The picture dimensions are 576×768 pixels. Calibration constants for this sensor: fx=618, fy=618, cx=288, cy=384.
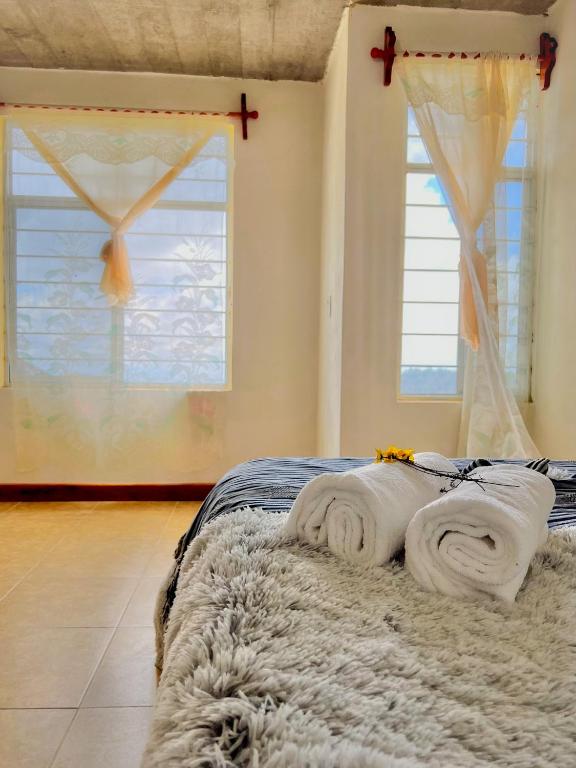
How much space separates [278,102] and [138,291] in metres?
1.38

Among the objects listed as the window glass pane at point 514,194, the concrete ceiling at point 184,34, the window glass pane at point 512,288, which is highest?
the concrete ceiling at point 184,34

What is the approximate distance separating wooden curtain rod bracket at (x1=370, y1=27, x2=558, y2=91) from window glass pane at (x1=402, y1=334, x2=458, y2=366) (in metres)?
1.19

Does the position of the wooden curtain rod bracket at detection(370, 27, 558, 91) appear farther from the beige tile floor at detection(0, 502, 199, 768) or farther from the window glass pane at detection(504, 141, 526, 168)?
the beige tile floor at detection(0, 502, 199, 768)

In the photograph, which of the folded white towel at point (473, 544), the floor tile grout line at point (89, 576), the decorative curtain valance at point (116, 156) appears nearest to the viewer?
the folded white towel at point (473, 544)

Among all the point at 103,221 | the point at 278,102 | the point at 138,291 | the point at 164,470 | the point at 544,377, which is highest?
the point at 278,102

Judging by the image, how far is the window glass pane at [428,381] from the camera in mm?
3027

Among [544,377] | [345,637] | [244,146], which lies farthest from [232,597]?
[244,146]

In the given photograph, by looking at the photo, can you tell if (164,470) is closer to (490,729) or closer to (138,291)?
(138,291)

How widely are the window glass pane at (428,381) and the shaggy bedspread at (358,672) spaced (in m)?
2.16

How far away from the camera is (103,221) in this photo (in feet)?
11.5

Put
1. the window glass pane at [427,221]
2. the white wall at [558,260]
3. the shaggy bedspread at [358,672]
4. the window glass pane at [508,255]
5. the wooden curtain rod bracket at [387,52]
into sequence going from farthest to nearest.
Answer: the window glass pane at [427,221] → the window glass pane at [508,255] → the wooden curtain rod bracket at [387,52] → the white wall at [558,260] → the shaggy bedspread at [358,672]

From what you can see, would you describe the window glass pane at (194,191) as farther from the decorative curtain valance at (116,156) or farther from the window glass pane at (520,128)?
the window glass pane at (520,128)

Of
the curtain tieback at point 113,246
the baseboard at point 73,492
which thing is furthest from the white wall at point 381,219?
the curtain tieback at point 113,246

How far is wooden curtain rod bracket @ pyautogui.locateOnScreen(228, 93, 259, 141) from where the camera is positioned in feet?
11.6
